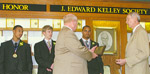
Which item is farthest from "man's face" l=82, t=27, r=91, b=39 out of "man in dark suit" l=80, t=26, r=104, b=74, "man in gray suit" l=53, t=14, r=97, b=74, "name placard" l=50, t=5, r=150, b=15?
"man in gray suit" l=53, t=14, r=97, b=74

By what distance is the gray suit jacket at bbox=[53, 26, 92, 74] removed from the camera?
387 centimetres

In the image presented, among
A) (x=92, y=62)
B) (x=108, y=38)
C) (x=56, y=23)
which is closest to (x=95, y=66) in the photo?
(x=92, y=62)

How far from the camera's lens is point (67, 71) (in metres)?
3.92

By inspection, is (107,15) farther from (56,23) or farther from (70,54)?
(70,54)

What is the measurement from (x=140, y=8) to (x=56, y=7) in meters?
2.02

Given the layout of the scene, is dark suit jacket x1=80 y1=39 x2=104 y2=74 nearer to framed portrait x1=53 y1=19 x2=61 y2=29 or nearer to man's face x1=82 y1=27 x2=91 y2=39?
man's face x1=82 y1=27 x2=91 y2=39

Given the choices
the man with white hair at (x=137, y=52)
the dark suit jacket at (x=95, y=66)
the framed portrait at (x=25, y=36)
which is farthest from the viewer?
the framed portrait at (x=25, y=36)

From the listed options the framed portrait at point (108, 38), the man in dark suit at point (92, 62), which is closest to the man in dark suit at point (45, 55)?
the man in dark suit at point (92, 62)

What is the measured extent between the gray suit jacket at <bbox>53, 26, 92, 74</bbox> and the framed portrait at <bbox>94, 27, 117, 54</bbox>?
254 centimetres

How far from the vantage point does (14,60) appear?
5160 millimetres

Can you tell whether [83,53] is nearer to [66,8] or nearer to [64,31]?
[64,31]

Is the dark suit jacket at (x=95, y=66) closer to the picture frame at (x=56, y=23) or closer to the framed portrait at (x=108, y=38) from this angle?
the framed portrait at (x=108, y=38)

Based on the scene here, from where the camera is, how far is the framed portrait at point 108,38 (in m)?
6.51

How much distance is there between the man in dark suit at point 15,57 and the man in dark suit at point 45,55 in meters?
0.21
